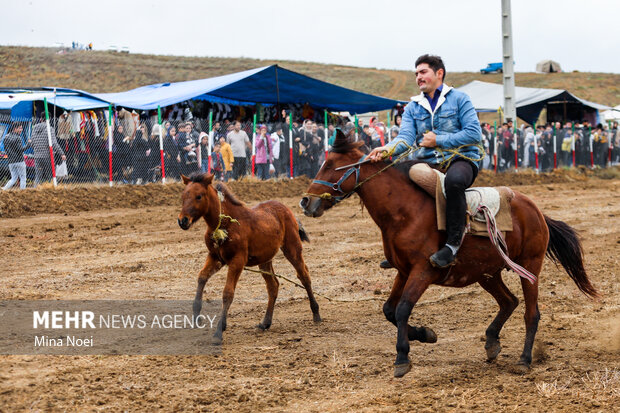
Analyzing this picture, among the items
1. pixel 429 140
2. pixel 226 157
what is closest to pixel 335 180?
pixel 429 140

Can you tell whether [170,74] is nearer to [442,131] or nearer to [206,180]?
[206,180]

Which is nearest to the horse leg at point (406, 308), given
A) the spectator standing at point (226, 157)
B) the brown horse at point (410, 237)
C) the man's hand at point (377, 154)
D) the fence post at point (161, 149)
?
the brown horse at point (410, 237)

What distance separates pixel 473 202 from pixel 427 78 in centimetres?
119

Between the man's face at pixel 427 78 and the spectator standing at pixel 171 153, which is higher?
the man's face at pixel 427 78

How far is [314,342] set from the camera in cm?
724

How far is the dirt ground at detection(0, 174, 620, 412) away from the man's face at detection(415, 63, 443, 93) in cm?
252

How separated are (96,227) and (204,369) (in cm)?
962

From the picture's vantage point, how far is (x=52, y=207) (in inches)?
658

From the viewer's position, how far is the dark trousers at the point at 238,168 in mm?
20703

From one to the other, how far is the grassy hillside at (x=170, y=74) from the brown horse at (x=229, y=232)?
54736 millimetres

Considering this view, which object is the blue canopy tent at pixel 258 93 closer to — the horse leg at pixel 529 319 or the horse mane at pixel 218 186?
the horse mane at pixel 218 186

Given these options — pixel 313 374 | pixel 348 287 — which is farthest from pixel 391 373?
pixel 348 287

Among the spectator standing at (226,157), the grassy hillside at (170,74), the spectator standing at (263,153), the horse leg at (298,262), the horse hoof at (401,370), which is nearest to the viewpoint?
the horse hoof at (401,370)

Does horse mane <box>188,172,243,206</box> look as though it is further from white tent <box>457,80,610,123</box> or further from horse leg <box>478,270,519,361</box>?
white tent <box>457,80,610,123</box>
